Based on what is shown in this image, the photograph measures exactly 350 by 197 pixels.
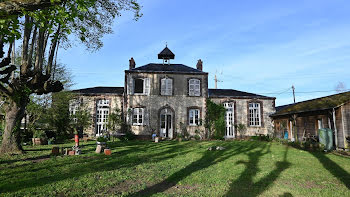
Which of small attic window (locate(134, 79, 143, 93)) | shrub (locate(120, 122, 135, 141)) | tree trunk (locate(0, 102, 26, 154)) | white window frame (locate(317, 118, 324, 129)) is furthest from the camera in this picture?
small attic window (locate(134, 79, 143, 93))

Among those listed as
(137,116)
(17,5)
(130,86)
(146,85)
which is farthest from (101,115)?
(17,5)

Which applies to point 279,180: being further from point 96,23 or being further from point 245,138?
point 245,138

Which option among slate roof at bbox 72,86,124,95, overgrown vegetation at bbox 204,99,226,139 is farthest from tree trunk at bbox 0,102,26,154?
overgrown vegetation at bbox 204,99,226,139

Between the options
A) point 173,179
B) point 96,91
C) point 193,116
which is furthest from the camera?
point 96,91

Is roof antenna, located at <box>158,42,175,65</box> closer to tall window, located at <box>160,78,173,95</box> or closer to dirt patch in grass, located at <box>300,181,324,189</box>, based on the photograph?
tall window, located at <box>160,78,173,95</box>

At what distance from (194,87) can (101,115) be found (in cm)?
936

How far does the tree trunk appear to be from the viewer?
9.47 metres

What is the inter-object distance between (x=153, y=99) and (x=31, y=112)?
9.73 meters

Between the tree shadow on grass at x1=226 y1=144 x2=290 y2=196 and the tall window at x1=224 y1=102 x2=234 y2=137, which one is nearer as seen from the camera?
the tree shadow on grass at x1=226 y1=144 x2=290 y2=196

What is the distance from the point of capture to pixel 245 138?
62.1 ft

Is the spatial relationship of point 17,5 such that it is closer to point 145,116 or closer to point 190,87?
point 145,116

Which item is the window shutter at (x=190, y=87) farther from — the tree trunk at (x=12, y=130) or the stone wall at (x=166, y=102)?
the tree trunk at (x=12, y=130)

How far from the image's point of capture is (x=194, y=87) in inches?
743

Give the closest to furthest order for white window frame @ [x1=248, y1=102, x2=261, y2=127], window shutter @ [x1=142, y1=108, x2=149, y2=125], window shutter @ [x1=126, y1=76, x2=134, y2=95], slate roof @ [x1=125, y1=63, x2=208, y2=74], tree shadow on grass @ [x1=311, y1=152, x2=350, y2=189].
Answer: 1. tree shadow on grass @ [x1=311, y1=152, x2=350, y2=189]
2. window shutter @ [x1=142, y1=108, x2=149, y2=125]
3. window shutter @ [x1=126, y1=76, x2=134, y2=95]
4. slate roof @ [x1=125, y1=63, x2=208, y2=74]
5. white window frame @ [x1=248, y1=102, x2=261, y2=127]
